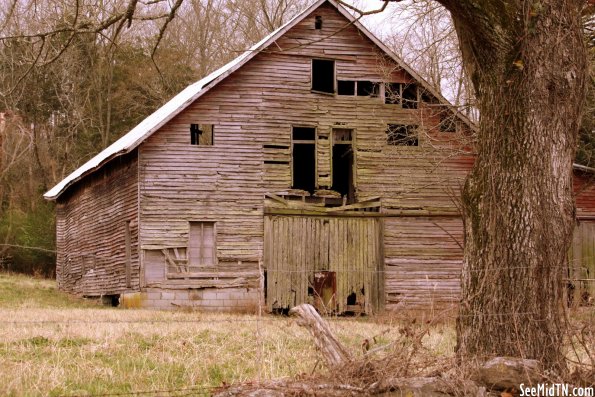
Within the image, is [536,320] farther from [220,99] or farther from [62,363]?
[220,99]

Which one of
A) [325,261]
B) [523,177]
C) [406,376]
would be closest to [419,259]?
[325,261]

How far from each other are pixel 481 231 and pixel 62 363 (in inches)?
175

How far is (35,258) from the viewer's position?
3806 centimetres

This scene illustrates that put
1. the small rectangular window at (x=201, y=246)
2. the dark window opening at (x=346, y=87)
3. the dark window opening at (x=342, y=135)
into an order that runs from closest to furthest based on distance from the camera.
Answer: the small rectangular window at (x=201, y=246) < the dark window opening at (x=342, y=135) < the dark window opening at (x=346, y=87)

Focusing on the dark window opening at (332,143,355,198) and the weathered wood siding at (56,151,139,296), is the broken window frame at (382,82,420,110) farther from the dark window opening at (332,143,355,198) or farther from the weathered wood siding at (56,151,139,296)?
the weathered wood siding at (56,151,139,296)

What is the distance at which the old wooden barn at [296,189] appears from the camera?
21781 mm

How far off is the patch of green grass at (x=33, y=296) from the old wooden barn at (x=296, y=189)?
2.27 m

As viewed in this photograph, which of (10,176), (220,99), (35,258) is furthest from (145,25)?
(220,99)

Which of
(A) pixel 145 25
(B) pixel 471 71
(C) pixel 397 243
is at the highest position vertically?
(A) pixel 145 25

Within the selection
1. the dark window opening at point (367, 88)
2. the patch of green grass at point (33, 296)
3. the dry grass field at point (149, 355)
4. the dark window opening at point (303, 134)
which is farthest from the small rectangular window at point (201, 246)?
the dry grass field at point (149, 355)

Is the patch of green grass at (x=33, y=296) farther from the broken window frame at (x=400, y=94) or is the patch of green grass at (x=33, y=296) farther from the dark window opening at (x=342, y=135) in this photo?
the broken window frame at (x=400, y=94)

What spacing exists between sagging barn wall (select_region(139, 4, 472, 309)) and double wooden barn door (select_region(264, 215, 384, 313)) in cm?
29

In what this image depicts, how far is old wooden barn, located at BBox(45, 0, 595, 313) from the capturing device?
21.8 metres

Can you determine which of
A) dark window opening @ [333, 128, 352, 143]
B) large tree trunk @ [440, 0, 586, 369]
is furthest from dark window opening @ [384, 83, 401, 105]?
large tree trunk @ [440, 0, 586, 369]
